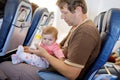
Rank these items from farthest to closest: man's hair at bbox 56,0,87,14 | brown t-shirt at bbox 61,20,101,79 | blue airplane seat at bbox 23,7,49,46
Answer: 1. blue airplane seat at bbox 23,7,49,46
2. man's hair at bbox 56,0,87,14
3. brown t-shirt at bbox 61,20,101,79

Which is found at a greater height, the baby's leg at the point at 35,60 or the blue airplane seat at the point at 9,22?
the blue airplane seat at the point at 9,22

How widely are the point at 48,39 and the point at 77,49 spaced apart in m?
0.42

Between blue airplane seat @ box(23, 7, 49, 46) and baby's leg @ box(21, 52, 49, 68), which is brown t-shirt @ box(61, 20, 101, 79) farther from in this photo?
blue airplane seat @ box(23, 7, 49, 46)

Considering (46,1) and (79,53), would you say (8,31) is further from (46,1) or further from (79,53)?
(46,1)

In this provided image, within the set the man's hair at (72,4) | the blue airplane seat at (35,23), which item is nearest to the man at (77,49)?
the man's hair at (72,4)

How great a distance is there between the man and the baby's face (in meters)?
0.20

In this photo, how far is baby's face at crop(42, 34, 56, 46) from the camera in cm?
148

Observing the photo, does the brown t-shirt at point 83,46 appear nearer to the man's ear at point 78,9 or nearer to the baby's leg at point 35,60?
the man's ear at point 78,9

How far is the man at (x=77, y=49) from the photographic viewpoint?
112cm

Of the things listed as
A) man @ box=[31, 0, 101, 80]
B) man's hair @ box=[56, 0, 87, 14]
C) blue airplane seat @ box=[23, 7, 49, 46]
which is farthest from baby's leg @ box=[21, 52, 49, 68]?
blue airplane seat @ box=[23, 7, 49, 46]

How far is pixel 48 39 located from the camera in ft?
4.90

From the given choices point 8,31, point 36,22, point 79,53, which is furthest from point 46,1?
point 79,53

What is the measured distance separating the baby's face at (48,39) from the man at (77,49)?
20 cm

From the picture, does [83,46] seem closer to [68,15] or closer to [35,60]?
[68,15]
